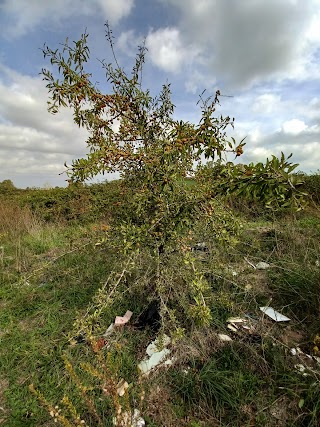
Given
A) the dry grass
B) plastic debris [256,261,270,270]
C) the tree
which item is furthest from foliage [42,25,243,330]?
the dry grass

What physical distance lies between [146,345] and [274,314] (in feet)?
4.43

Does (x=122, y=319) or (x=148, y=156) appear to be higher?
(x=148, y=156)

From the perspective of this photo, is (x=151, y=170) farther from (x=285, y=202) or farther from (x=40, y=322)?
(x=40, y=322)

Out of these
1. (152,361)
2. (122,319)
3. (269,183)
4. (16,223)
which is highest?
(269,183)

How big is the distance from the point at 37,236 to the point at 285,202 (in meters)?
5.95

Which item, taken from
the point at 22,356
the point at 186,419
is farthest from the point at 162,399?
the point at 22,356

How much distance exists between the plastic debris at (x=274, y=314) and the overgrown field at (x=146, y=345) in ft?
0.15

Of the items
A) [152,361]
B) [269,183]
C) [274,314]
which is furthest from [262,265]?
[269,183]

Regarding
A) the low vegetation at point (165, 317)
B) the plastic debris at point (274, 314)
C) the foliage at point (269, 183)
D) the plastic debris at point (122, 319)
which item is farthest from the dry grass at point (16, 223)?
the foliage at point (269, 183)

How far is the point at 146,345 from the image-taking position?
2.62 meters

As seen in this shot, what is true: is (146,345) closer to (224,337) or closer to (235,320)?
(224,337)

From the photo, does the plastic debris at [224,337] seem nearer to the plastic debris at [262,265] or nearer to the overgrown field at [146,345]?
the overgrown field at [146,345]

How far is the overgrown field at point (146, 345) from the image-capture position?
76.4 inches

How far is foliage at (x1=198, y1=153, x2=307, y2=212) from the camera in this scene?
1.59 meters
